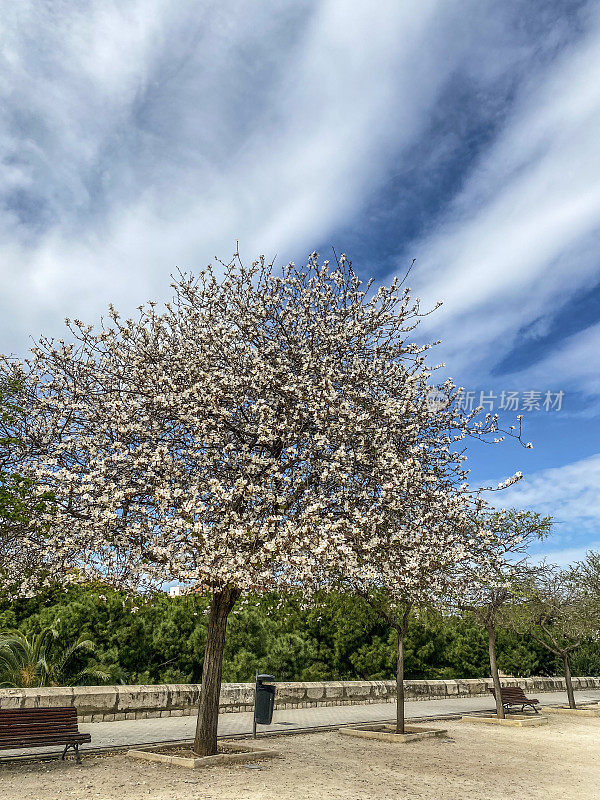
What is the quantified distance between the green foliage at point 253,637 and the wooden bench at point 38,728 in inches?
93.1

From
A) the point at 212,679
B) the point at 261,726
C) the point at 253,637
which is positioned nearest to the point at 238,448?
the point at 212,679

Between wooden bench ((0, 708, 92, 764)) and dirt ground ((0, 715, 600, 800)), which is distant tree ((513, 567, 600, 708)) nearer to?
dirt ground ((0, 715, 600, 800))

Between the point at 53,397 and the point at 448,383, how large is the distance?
25.8 ft

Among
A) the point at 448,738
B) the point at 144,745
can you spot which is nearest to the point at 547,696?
the point at 448,738

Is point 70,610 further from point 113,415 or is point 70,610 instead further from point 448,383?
point 448,383

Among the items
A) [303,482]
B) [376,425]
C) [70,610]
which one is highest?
[376,425]

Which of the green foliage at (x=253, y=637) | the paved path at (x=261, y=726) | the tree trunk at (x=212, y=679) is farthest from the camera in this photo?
the green foliage at (x=253, y=637)

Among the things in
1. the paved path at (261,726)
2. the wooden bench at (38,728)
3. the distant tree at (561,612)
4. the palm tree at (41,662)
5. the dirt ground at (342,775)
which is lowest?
the dirt ground at (342,775)

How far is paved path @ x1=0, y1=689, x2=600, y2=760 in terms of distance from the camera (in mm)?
12422

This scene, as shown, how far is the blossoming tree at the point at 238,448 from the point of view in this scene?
10117 millimetres

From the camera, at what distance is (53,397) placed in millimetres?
11820

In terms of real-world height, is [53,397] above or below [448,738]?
above

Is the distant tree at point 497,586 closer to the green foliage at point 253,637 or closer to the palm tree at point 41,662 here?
the green foliage at point 253,637

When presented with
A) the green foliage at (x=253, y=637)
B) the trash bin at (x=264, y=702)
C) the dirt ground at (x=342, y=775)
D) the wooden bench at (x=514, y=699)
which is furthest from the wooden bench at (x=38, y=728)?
the wooden bench at (x=514, y=699)
